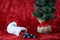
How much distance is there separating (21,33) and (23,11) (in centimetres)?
39

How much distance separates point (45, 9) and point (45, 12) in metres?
0.03

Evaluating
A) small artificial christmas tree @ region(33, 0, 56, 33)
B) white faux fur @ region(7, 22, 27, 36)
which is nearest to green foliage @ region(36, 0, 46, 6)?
small artificial christmas tree @ region(33, 0, 56, 33)

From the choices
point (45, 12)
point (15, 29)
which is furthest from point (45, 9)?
point (15, 29)

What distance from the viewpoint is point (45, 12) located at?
161 cm

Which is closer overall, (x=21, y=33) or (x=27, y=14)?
(x=21, y=33)

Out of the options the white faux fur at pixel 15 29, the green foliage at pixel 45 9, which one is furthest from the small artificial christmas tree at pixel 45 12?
the white faux fur at pixel 15 29

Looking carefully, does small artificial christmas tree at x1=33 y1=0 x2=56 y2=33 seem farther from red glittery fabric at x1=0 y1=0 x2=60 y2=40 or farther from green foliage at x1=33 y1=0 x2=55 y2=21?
red glittery fabric at x1=0 y1=0 x2=60 y2=40

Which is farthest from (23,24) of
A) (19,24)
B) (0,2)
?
(0,2)

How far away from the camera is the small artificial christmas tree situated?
161 centimetres

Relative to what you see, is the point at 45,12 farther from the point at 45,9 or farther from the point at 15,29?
the point at 15,29

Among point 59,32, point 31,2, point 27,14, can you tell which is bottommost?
point 59,32

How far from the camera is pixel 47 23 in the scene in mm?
1654

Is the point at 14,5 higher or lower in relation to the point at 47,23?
higher

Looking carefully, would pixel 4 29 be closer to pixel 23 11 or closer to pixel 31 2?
pixel 23 11
